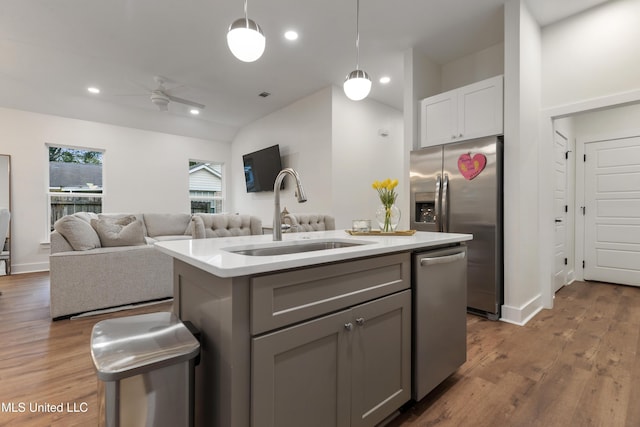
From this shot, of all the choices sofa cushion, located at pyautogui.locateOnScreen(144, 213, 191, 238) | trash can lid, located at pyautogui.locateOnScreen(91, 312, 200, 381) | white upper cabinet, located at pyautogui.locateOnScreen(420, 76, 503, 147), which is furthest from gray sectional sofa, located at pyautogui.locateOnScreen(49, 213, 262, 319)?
white upper cabinet, located at pyautogui.locateOnScreen(420, 76, 503, 147)

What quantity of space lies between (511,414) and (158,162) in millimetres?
6882

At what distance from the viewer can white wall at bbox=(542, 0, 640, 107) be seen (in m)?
2.68

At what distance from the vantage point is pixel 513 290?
9.10ft

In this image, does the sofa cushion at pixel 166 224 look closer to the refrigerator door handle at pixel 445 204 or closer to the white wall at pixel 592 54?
the refrigerator door handle at pixel 445 204

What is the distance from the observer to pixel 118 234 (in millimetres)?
3154

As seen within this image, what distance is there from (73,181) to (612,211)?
8.79 metres

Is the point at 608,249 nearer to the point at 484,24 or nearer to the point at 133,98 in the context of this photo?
the point at 484,24

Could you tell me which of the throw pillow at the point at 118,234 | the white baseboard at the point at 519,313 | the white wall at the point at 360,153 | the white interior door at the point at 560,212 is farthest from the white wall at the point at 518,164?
the throw pillow at the point at 118,234

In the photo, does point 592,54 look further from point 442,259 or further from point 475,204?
point 442,259

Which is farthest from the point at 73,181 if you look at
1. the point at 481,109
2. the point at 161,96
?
the point at 481,109

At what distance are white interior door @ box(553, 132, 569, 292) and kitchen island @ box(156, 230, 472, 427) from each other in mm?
3423

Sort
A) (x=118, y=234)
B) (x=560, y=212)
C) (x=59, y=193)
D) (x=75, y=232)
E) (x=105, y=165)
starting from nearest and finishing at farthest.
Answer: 1. (x=75, y=232)
2. (x=118, y=234)
3. (x=560, y=212)
4. (x=59, y=193)
5. (x=105, y=165)

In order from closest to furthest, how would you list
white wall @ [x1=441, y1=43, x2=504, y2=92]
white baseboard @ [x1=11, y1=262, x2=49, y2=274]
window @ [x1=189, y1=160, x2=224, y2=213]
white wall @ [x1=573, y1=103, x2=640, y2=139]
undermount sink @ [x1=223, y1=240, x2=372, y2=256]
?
undermount sink @ [x1=223, y1=240, x2=372, y2=256] → white wall @ [x1=441, y1=43, x2=504, y2=92] → white wall @ [x1=573, y1=103, x2=640, y2=139] → white baseboard @ [x1=11, y1=262, x2=49, y2=274] → window @ [x1=189, y1=160, x2=224, y2=213]

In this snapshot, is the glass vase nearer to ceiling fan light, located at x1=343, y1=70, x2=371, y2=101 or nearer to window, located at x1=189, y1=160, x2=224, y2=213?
ceiling fan light, located at x1=343, y1=70, x2=371, y2=101
